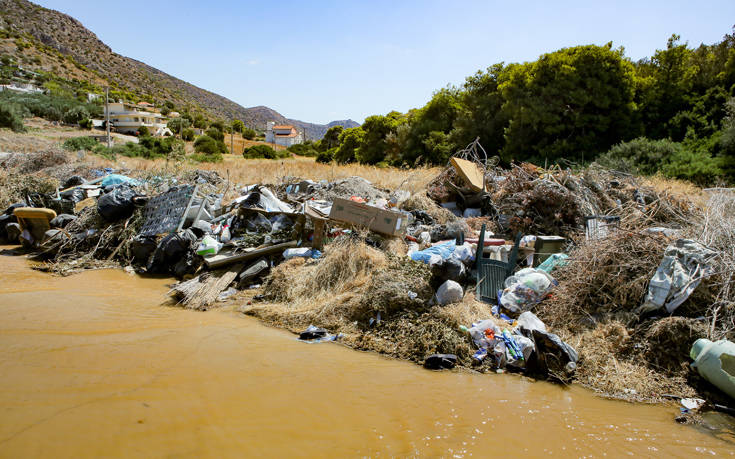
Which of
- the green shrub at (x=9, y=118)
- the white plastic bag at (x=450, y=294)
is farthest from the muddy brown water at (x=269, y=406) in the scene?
the green shrub at (x=9, y=118)

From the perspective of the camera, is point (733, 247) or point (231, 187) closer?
point (733, 247)

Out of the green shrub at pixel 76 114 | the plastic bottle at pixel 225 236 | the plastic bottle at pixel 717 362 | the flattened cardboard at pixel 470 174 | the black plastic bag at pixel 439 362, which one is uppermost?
the green shrub at pixel 76 114

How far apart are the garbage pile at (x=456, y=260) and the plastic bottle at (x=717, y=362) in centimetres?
17

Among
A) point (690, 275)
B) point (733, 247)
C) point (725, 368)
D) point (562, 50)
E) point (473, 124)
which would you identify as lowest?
point (725, 368)

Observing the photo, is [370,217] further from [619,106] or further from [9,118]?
[9,118]

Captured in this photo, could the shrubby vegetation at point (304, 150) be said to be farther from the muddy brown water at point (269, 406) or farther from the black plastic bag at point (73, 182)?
the muddy brown water at point (269, 406)

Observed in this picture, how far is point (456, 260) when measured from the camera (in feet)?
15.9

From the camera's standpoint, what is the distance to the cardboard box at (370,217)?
6000 mm

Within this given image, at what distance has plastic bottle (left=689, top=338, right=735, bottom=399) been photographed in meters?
3.28

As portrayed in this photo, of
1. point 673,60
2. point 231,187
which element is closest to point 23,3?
point 231,187

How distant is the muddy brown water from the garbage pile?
42cm

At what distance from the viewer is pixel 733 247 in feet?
13.5

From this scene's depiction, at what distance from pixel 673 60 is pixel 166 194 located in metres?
15.8

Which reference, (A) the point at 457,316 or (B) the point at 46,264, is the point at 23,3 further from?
(A) the point at 457,316
